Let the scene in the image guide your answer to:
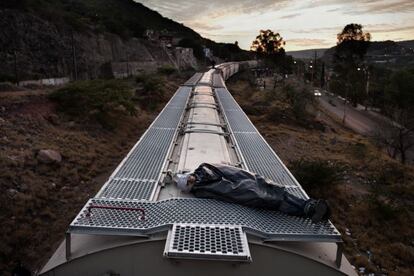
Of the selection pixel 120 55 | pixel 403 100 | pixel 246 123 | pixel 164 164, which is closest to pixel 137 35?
pixel 120 55

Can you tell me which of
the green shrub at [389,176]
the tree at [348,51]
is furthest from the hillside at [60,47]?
the tree at [348,51]

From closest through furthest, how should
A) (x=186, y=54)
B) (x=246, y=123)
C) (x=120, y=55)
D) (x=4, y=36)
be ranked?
1. (x=246, y=123)
2. (x=4, y=36)
3. (x=120, y=55)
4. (x=186, y=54)

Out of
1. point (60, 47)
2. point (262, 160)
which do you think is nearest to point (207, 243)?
point (262, 160)

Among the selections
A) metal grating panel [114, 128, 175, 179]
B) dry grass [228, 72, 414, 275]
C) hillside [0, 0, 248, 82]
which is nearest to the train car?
metal grating panel [114, 128, 175, 179]

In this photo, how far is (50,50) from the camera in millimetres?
30344

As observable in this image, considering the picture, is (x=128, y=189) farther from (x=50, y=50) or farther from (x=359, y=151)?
(x=50, y=50)

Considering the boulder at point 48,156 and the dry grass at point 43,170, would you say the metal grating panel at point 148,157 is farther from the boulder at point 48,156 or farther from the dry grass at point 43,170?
the boulder at point 48,156

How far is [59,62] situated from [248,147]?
88.1 feet

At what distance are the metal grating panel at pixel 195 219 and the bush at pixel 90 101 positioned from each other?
10552 mm

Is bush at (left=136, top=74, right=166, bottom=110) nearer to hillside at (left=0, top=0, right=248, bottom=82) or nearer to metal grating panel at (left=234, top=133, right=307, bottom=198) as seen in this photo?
hillside at (left=0, top=0, right=248, bottom=82)

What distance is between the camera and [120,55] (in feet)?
140

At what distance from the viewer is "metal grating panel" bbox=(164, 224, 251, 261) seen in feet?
10.5

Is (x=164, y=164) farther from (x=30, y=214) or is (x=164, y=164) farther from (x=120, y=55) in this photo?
(x=120, y=55)

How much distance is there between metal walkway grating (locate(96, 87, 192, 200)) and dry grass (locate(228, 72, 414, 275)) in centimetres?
403
